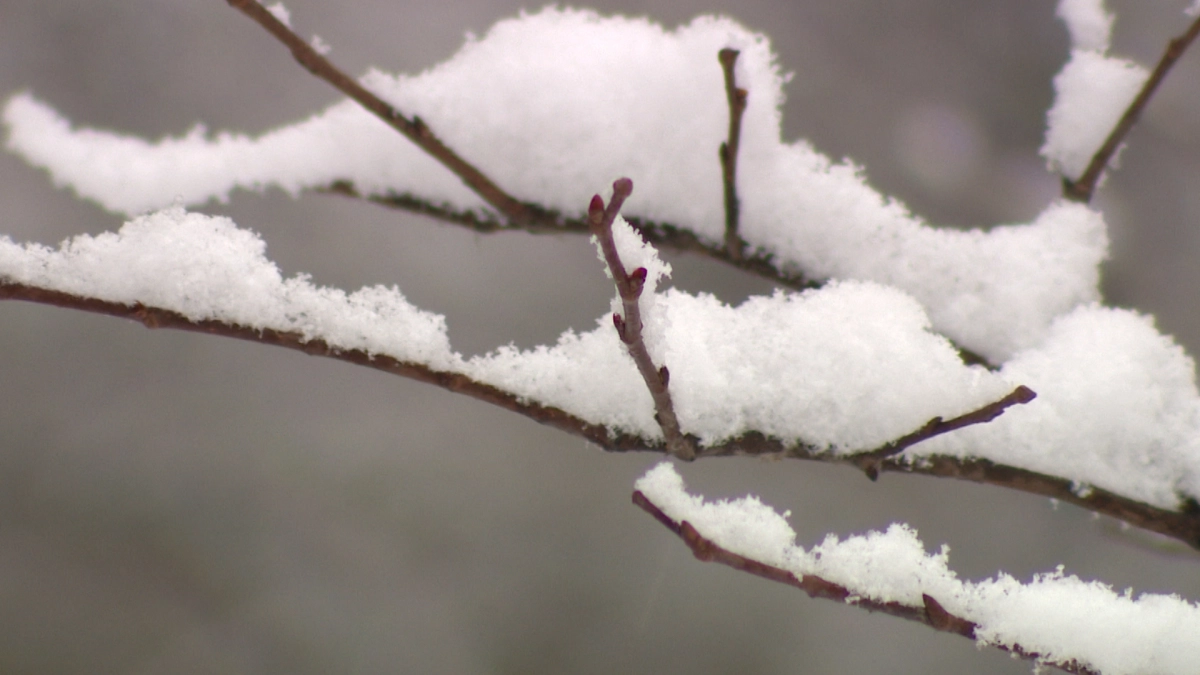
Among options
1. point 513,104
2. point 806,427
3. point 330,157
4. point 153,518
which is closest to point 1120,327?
point 806,427

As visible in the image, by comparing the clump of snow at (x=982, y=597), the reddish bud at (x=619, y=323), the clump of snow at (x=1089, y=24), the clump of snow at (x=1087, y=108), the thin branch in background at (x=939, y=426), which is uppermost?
the clump of snow at (x=1089, y=24)

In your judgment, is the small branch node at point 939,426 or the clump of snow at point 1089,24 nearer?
the small branch node at point 939,426

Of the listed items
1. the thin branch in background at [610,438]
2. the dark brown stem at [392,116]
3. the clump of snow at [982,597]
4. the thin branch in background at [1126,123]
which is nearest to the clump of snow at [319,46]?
the dark brown stem at [392,116]

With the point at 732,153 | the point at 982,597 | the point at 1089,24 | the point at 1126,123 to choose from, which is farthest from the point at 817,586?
the point at 1089,24

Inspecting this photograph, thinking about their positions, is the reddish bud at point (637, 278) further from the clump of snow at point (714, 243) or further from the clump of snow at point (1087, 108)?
the clump of snow at point (1087, 108)

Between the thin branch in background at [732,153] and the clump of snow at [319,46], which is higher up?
the thin branch in background at [732,153]
